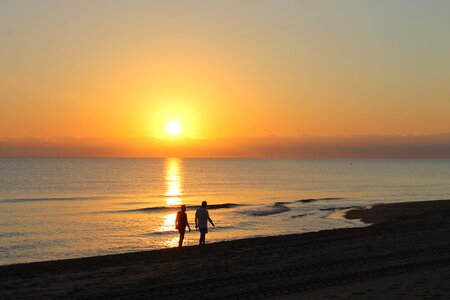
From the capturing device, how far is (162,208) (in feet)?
174

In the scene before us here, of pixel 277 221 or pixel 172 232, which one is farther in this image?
pixel 277 221

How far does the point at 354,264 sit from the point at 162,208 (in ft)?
126

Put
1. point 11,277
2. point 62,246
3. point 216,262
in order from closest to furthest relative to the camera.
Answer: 1. point 11,277
2. point 216,262
3. point 62,246

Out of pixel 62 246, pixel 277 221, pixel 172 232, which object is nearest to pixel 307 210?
pixel 277 221

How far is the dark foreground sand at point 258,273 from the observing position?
12.6 meters

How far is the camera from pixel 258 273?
15.0m

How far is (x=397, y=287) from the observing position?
12773 mm

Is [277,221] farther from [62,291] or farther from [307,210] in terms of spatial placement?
[62,291]

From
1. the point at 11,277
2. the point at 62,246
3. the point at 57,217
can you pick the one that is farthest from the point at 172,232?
the point at 11,277

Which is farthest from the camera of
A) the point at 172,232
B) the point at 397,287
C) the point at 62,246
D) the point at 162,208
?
the point at 162,208

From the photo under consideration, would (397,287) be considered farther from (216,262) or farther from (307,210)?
(307,210)

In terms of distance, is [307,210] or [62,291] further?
[307,210]

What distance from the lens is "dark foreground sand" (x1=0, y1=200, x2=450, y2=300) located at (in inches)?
497

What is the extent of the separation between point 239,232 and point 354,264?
1724cm
